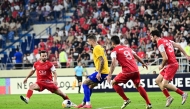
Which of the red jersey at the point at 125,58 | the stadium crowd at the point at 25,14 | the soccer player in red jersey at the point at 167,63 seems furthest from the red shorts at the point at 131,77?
the stadium crowd at the point at 25,14

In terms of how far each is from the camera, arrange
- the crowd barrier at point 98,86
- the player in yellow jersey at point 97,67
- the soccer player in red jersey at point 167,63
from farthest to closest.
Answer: the crowd barrier at point 98,86
the player in yellow jersey at point 97,67
the soccer player in red jersey at point 167,63

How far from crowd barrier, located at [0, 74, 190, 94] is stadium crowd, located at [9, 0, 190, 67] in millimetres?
1740

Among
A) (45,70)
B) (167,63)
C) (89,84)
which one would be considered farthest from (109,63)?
(167,63)

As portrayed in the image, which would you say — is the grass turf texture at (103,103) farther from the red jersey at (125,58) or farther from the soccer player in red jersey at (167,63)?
the red jersey at (125,58)

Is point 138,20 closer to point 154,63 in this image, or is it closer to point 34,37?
point 154,63

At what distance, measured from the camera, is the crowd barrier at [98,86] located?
3191cm

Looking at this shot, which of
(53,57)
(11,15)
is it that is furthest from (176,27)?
(11,15)

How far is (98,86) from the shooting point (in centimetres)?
3375

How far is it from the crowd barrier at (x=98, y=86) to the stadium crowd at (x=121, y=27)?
1740 mm

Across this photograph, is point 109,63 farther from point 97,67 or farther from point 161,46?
point 161,46

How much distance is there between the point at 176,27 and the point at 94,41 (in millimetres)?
17721

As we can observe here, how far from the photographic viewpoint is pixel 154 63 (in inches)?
1341

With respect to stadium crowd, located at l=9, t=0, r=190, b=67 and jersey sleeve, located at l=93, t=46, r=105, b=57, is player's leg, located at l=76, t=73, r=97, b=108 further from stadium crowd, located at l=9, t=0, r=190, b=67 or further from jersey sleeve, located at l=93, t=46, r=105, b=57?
stadium crowd, located at l=9, t=0, r=190, b=67

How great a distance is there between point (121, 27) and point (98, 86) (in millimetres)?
5693
